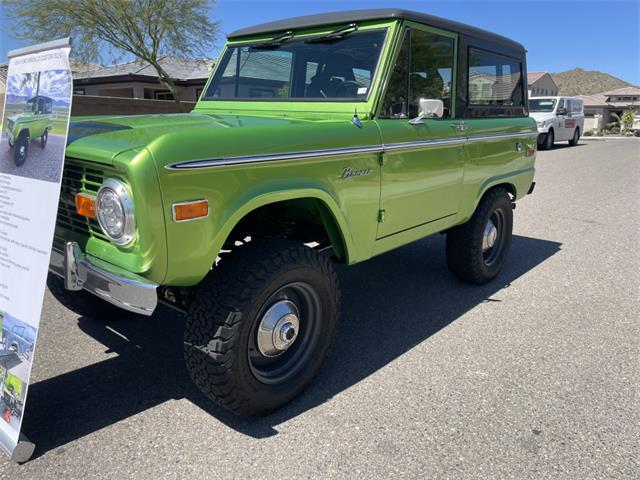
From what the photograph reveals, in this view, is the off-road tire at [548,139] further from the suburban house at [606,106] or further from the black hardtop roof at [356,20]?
the suburban house at [606,106]

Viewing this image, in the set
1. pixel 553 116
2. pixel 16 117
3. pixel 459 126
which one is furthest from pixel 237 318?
pixel 553 116

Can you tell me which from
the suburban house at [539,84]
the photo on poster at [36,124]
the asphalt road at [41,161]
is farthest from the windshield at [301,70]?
A: the suburban house at [539,84]

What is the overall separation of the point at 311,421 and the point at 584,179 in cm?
1097

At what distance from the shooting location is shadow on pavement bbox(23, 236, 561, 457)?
2674 millimetres

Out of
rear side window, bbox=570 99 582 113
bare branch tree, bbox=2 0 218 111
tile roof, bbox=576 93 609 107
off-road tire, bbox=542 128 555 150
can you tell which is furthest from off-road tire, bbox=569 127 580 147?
tile roof, bbox=576 93 609 107

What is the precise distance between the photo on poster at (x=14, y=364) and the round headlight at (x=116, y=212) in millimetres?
589

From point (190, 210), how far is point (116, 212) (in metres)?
0.31

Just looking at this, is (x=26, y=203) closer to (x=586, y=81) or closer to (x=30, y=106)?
(x=30, y=106)

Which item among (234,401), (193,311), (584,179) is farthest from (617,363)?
(584,179)

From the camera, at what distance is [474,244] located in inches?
171

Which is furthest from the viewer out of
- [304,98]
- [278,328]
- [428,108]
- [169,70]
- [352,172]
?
[169,70]

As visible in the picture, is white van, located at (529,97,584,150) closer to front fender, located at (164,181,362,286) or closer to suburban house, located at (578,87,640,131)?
front fender, located at (164,181,362,286)

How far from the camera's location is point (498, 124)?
4340 mm

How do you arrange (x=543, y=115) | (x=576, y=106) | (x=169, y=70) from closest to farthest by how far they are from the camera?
(x=543, y=115) < (x=576, y=106) < (x=169, y=70)
